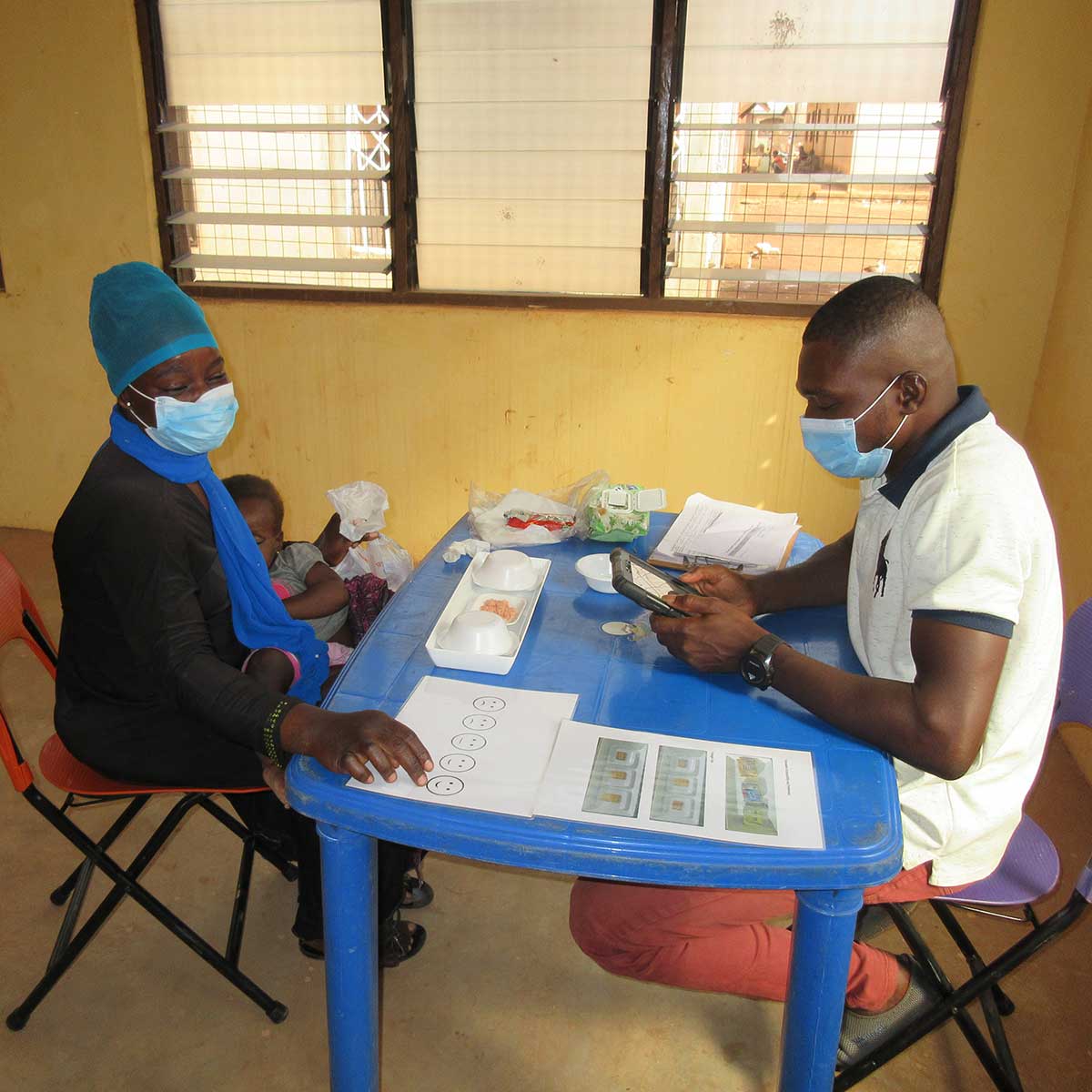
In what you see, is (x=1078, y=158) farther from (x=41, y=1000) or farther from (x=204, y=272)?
(x=41, y=1000)

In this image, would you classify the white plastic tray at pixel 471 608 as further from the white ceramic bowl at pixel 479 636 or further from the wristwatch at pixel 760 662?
the wristwatch at pixel 760 662

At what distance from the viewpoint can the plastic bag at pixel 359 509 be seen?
2623 mm

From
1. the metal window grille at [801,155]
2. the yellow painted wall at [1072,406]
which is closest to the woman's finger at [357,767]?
the yellow painted wall at [1072,406]

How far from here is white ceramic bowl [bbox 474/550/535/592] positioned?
1820 millimetres

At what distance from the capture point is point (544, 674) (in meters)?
1.51

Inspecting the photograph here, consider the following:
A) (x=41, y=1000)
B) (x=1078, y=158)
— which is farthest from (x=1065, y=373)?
(x=41, y=1000)

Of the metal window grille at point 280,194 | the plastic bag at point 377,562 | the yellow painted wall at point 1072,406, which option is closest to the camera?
the plastic bag at point 377,562

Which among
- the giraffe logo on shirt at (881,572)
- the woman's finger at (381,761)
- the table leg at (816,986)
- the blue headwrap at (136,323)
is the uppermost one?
the blue headwrap at (136,323)

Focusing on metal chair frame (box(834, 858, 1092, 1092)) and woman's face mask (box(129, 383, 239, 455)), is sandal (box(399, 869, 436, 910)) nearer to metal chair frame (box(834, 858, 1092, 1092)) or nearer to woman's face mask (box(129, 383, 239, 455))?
metal chair frame (box(834, 858, 1092, 1092))

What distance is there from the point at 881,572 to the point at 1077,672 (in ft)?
1.77

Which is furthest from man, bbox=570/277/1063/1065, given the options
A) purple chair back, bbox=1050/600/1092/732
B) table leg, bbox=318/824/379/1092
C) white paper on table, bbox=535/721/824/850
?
table leg, bbox=318/824/379/1092

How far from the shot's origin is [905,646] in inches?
56.9

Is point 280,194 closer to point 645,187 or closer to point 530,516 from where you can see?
point 645,187

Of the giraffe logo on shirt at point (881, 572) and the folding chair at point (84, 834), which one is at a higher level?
the giraffe logo on shirt at point (881, 572)
